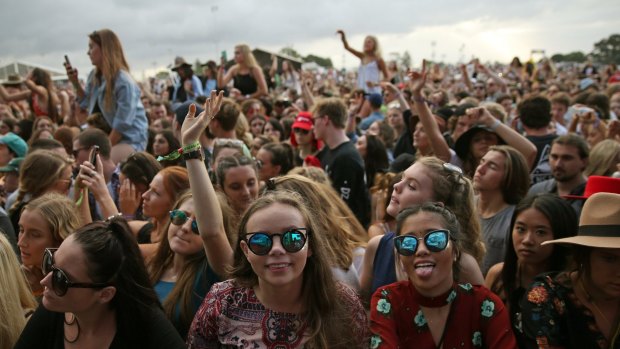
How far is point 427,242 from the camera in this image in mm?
2373

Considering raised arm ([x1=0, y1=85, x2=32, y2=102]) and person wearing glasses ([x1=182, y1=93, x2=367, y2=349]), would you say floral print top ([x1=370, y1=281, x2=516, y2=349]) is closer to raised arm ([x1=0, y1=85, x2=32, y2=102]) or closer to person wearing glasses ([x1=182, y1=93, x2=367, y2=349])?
person wearing glasses ([x1=182, y1=93, x2=367, y2=349])

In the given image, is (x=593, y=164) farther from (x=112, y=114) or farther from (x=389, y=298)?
(x=112, y=114)

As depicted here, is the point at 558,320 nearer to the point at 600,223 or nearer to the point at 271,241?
the point at 600,223

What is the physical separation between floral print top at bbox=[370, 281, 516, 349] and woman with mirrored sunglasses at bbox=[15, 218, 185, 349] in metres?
0.90

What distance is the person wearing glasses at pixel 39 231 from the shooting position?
11.0 ft

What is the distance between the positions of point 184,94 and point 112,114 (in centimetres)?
491

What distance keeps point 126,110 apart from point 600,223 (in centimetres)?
508

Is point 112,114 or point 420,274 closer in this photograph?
point 420,274

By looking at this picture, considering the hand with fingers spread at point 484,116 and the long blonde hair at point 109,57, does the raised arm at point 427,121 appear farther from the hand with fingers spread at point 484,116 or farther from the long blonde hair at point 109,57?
the long blonde hair at point 109,57

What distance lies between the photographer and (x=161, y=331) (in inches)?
92.7

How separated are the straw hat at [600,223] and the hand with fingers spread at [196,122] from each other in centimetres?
189

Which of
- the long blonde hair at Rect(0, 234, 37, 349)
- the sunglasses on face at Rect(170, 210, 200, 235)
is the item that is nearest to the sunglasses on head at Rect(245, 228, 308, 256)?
the sunglasses on face at Rect(170, 210, 200, 235)

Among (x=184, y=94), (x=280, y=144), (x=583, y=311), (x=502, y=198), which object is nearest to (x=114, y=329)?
(x=583, y=311)

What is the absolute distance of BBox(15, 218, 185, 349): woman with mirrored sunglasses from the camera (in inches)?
89.4
